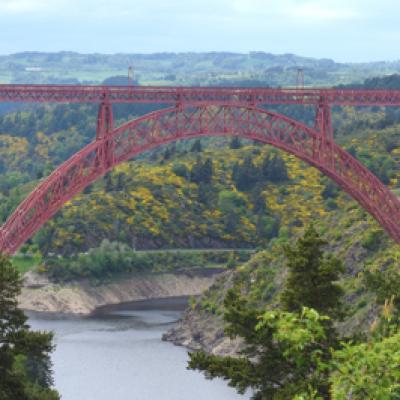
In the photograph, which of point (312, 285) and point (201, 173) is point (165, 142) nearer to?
point (312, 285)

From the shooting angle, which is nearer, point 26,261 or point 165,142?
point 165,142

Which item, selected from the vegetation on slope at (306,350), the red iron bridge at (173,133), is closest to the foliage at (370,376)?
the vegetation on slope at (306,350)

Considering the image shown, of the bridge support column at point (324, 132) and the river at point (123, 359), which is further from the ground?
the bridge support column at point (324, 132)

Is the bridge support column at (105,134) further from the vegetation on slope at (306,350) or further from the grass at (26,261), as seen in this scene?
Result: the grass at (26,261)

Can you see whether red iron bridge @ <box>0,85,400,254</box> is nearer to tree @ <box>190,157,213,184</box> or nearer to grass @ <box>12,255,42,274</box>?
grass @ <box>12,255,42,274</box>

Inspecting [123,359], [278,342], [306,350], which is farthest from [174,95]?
[306,350]

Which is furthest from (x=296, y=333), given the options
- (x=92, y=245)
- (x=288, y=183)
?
(x=288, y=183)
